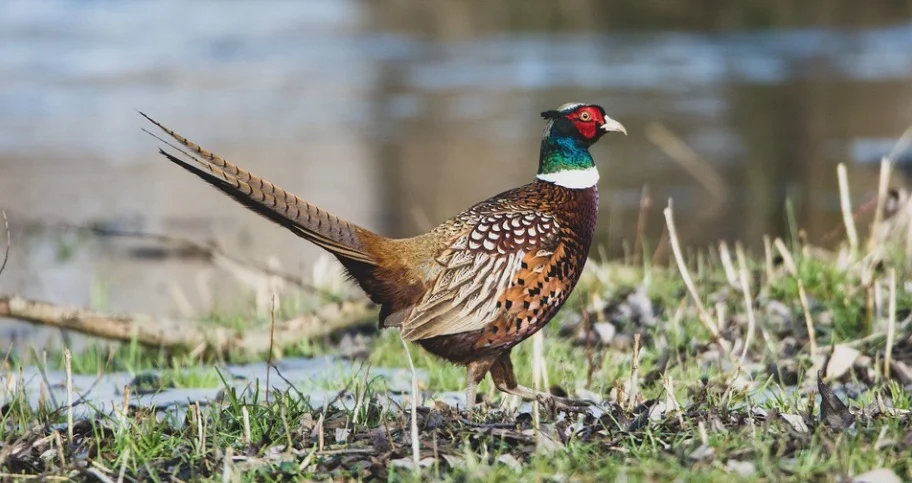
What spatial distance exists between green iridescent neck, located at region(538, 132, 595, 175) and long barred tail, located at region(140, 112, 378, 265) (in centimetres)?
74

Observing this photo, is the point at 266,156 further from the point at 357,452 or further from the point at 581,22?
the point at 581,22

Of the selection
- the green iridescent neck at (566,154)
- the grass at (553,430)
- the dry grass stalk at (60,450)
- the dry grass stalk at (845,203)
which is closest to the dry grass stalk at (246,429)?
the grass at (553,430)

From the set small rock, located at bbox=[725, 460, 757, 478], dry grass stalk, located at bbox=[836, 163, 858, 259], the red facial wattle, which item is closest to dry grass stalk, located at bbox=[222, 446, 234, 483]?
small rock, located at bbox=[725, 460, 757, 478]

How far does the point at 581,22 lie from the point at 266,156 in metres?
12.9

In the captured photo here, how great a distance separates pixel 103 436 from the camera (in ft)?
12.6

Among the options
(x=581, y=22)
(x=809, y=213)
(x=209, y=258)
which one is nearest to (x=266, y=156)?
(x=209, y=258)

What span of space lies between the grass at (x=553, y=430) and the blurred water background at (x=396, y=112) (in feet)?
7.04

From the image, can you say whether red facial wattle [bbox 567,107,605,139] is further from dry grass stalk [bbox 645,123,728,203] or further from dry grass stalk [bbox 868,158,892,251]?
dry grass stalk [bbox 645,123,728,203]

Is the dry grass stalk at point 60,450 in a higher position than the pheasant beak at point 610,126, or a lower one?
lower

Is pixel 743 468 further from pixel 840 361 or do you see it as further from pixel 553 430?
pixel 840 361

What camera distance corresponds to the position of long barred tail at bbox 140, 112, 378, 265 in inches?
150

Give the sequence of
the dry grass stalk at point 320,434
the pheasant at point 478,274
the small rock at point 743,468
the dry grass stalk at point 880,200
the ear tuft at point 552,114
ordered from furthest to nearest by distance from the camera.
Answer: the dry grass stalk at point 880,200, the ear tuft at point 552,114, the pheasant at point 478,274, the dry grass stalk at point 320,434, the small rock at point 743,468

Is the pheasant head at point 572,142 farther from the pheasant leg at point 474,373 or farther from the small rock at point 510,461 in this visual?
the small rock at point 510,461

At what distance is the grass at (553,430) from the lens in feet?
10.9
